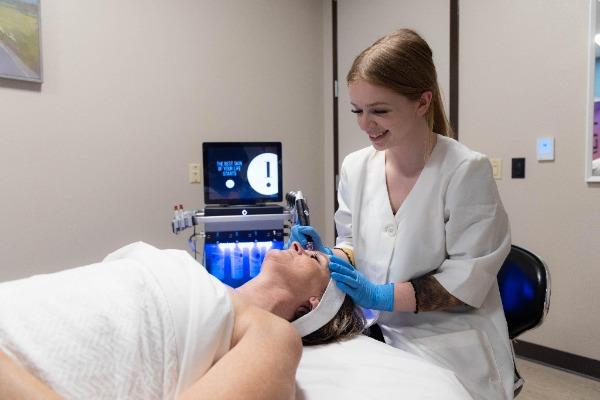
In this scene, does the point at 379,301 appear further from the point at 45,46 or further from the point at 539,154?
the point at 45,46

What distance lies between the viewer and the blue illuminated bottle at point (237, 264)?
5.38 ft

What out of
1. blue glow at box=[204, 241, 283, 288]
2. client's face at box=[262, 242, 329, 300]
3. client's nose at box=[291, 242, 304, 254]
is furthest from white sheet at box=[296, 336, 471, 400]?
blue glow at box=[204, 241, 283, 288]

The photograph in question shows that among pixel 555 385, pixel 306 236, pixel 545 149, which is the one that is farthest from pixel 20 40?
pixel 555 385

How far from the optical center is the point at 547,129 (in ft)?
6.84

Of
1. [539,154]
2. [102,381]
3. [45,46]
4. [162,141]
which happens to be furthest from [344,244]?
[45,46]

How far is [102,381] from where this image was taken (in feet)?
2.04

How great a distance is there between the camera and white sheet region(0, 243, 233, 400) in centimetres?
61

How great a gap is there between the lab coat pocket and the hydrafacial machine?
66cm

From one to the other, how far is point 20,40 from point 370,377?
2.03 meters

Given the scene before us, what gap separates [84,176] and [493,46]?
2182 millimetres

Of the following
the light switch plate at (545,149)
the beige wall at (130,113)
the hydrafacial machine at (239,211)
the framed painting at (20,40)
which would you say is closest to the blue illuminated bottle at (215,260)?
the hydrafacial machine at (239,211)

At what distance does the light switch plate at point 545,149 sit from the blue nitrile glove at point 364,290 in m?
1.42

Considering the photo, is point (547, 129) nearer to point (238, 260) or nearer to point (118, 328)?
point (238, 260)

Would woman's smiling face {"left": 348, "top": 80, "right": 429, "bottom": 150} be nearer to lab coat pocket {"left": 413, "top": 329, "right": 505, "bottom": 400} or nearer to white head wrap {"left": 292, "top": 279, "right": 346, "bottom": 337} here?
white head wrap {"left": 292, "top": 279, "right": 346, "bottom": 337}
